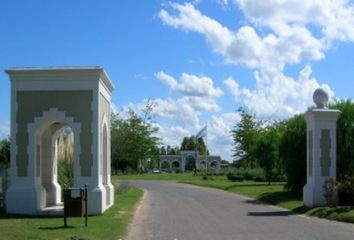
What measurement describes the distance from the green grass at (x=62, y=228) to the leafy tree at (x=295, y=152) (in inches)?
506

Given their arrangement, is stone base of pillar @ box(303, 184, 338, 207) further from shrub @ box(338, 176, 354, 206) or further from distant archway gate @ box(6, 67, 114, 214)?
distant archway gate @ box(6, 67, 114, 214)

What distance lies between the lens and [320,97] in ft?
89.9

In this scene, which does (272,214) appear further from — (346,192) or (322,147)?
(322,147)

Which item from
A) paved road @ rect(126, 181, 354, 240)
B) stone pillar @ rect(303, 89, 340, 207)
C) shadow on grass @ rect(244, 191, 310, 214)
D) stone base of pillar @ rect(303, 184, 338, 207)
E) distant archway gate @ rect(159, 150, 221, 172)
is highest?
stone pillar @ rect(303, 89, 340, 207)

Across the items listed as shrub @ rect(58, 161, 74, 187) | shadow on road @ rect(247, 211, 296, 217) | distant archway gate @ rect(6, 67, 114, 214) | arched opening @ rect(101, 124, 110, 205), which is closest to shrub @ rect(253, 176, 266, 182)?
shrub @ rect(58, 161, 74, 187)

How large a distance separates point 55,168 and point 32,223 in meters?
9.14

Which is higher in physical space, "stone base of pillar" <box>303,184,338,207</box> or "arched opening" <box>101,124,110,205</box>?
"arched opening" <box>101,124,110,205</box>

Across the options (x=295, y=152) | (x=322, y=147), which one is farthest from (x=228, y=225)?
(x=295, y=152)

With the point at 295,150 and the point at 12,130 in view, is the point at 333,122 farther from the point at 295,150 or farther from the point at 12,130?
the point at 12,130

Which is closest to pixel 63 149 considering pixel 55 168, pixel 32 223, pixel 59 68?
pixel 55 168

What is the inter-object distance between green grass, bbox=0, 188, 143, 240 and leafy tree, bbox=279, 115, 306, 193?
42.2 ft

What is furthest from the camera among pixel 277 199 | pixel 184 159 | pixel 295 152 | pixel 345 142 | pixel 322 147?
pixel 184 159

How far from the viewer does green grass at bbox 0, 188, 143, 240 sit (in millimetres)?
16406

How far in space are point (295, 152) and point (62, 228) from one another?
59.5ft
